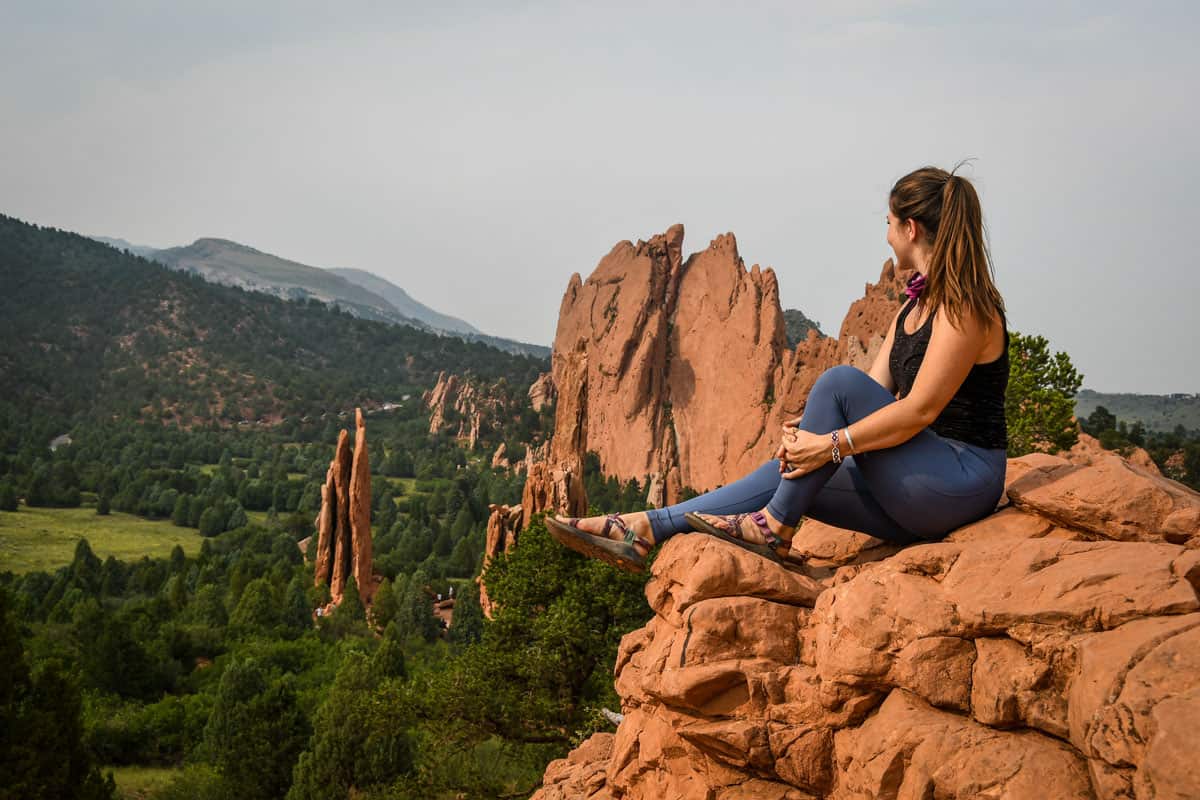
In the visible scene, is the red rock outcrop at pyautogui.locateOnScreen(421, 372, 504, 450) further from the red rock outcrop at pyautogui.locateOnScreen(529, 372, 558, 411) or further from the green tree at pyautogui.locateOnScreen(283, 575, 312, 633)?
the green tree at pyautogui.locateOnScreen(283, 575, 312, 633)

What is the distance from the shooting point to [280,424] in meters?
133

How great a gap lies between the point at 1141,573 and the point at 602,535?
10.0ft

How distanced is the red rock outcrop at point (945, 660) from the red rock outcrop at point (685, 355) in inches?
2052

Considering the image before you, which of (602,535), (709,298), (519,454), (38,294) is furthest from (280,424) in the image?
(602,535)

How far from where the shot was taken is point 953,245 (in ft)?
17.0

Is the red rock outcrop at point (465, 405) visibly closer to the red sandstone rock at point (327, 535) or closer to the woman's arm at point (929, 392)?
the red sandstone rock at point (327, 535)

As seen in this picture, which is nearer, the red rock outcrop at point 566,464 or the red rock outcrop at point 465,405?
the red rock outcrop at point 566,464

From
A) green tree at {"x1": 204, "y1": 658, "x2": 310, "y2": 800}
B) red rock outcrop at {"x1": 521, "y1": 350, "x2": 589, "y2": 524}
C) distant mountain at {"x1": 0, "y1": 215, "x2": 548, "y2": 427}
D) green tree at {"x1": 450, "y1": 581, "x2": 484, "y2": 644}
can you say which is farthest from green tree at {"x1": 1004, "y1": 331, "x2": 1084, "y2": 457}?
distant mountain at {"x1": 0, "y1": 215, "x2": 548, "y2": 427}

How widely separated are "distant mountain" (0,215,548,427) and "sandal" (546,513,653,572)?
380ft

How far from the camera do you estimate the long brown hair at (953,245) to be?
507 centimetres

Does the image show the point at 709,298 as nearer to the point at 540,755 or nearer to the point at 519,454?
the point at 519,454

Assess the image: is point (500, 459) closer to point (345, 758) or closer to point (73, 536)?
point (73, 536)

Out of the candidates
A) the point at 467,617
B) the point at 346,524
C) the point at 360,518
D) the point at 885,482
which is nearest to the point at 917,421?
the point at 885,482

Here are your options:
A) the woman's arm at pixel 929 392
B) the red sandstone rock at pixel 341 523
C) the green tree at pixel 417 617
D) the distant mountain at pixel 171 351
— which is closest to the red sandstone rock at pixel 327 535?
the red sandstone rock at pixel 341 523
